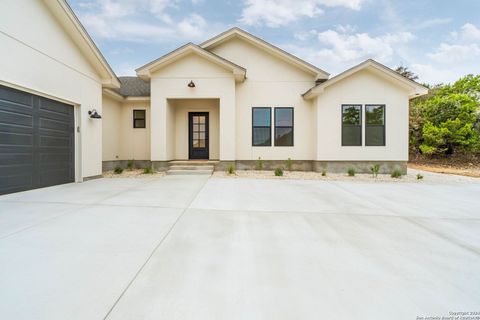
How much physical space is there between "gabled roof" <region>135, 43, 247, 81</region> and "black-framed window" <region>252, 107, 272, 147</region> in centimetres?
191

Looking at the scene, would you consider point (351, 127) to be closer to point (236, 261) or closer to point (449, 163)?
A: point (236, 261)

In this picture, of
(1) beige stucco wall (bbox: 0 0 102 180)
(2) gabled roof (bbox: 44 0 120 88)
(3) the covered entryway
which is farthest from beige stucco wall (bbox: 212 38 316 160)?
(1) beige stucco wall (bbox: 0 0 102 180)

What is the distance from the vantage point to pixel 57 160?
6.52 meters

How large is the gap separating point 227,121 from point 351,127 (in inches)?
214

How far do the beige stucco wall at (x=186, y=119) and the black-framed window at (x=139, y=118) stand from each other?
1736 millimetres

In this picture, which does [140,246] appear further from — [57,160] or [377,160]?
[377,160]

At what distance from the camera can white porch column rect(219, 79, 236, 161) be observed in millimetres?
9383

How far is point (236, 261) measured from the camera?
2.21 metres

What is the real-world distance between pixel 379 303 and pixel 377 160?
9439 millimetres

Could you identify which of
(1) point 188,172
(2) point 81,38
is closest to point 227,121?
(1) point 188,172

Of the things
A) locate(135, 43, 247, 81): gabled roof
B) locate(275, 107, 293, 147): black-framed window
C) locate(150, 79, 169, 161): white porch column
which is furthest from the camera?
locate(275, 107, 293, 147): black-framed window

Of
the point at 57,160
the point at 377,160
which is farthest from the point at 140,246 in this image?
the point at 377,160

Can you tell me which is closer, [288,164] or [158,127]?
[158,127]

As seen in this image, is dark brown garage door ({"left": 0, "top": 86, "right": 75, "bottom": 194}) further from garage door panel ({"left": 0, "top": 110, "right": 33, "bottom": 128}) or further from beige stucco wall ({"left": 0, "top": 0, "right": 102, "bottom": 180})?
beige stucco wall ({"left": 0, "top": 0, "right": 102, "bottom": 180})
